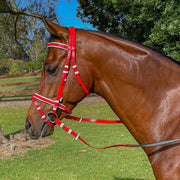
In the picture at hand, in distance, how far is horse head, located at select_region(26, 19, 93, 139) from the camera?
6.00 ft

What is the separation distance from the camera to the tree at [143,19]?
546 cm

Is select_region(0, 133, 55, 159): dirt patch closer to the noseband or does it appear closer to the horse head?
the horse head

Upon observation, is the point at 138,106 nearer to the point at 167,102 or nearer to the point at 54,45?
the point at 167,102

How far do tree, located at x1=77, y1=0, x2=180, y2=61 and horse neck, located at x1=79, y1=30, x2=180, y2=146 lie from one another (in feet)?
12.7

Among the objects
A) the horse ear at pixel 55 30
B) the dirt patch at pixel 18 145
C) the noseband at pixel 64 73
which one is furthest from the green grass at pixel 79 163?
the horse ear at pixel 55 30

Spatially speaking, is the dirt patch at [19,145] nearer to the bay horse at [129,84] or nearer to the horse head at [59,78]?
the horse head at [59,78]

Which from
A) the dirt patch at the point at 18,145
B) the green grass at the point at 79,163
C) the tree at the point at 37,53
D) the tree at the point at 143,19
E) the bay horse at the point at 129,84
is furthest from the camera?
the tree at the point at 37,53

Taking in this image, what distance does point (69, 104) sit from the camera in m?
1.94

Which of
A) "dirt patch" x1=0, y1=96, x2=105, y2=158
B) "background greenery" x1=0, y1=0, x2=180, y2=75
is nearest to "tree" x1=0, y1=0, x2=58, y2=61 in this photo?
"background greenery" x1=0, y1=0, x2=180, y2=75

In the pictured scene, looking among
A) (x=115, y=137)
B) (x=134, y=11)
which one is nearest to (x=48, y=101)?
(x=115, y=137)

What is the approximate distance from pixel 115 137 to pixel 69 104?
16.2ft

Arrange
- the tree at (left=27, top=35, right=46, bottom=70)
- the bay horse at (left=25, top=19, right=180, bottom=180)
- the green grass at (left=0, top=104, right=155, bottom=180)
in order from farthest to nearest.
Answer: the tree at (left=27, top=35, right=46, bottom=70) → the green grass at (left=0, top=104, right=155, bottom=180) → the bay horse at (left=25, top=19, right=180, bottom=180)

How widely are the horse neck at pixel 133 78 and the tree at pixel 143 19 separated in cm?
386

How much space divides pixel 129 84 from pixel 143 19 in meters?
5.89
